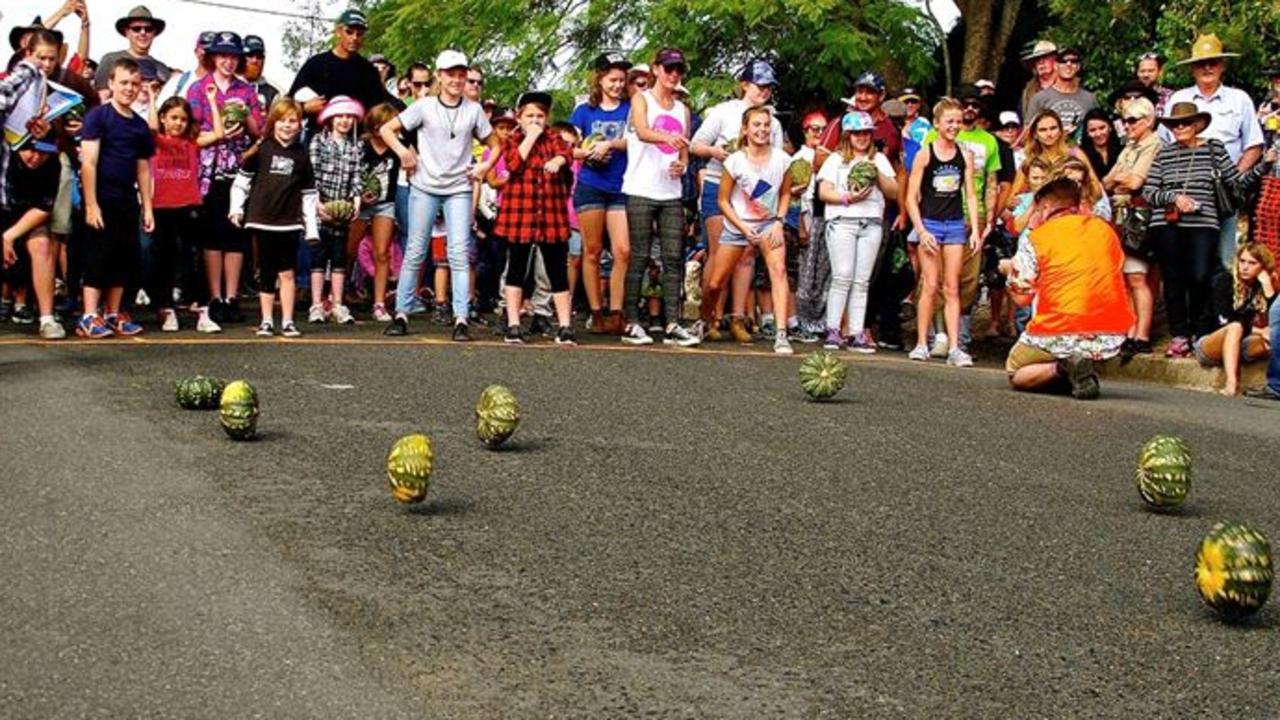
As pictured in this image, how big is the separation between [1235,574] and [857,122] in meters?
9.92

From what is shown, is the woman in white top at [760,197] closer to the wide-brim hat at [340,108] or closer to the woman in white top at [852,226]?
the woman in white top at [852,226]

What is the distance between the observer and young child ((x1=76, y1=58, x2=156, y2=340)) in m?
13.6

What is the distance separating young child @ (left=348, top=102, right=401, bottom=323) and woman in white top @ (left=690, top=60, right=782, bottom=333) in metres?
2.67

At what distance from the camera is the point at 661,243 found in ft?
49.1

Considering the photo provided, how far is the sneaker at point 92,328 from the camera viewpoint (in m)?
13.6

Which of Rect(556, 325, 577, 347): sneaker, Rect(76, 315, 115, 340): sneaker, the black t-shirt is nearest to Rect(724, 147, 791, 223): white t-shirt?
Rect(556, 325, 577, 347): sneaker

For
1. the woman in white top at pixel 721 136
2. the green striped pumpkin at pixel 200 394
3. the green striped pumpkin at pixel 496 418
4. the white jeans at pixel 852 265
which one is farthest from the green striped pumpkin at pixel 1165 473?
the white jeans at pixel 852 265

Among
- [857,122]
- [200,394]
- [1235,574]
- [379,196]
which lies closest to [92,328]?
[379,196]

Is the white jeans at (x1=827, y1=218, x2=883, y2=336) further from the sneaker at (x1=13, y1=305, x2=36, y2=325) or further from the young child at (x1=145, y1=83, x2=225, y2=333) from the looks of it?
the sneaker at (x1=13, y1=305, x2=36, y2=325)

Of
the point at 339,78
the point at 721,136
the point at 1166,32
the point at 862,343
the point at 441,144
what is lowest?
the point at 862,343

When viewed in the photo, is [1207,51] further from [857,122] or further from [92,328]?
[92,328]

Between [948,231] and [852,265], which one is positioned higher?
[948,231]

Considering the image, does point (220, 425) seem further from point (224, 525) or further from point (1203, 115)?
point (1203, 115)

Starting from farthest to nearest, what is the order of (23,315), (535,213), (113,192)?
(23,315) → (535,213) → (113,192)
